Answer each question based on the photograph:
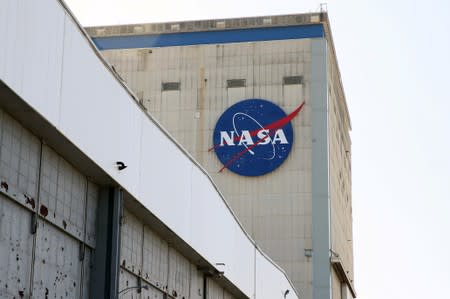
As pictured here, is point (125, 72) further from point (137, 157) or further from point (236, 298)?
point (137, 157)

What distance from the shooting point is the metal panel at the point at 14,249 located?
20.0 m

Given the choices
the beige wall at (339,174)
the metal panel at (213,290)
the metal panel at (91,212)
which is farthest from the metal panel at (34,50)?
the beige wall at (339,174)

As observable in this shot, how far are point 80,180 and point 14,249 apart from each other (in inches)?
169

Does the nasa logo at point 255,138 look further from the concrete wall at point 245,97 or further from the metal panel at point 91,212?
the metal panel at point 91,212

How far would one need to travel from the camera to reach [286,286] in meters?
53.8

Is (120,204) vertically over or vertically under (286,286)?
under

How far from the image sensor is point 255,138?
6481 centimetres

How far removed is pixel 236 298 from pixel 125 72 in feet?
92.3

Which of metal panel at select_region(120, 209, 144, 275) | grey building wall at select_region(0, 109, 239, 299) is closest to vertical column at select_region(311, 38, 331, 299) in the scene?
grey building wall at select_region(0, 109, 239, 299)

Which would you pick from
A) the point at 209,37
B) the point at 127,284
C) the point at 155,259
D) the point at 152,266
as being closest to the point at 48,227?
the point at 127,284

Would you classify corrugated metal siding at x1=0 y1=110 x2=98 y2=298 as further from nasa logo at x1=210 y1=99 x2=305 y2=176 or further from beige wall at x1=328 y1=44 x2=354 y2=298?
beige wall at x1=328 y1=44 x2=354 y2=298

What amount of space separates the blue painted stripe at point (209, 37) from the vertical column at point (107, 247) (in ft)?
137

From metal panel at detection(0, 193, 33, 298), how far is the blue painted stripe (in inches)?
1830

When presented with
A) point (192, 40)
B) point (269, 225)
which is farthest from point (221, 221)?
point (192, 40)
